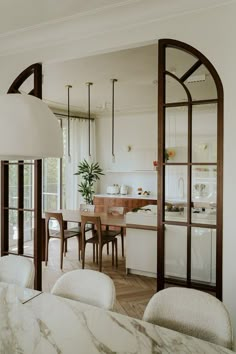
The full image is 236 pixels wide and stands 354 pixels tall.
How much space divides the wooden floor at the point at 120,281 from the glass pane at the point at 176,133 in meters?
1.67

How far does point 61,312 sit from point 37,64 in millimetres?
2533

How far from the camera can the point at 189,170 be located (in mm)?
2549

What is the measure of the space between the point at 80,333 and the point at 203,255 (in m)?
1.45

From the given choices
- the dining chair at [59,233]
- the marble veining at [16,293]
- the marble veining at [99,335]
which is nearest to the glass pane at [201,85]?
the marble veining at [99,335]

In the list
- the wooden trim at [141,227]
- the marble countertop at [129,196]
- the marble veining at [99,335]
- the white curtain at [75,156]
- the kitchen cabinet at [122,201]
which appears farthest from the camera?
the white curtain at [75,156]

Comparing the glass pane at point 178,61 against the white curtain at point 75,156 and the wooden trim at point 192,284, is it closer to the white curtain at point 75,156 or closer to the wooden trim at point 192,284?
the wooden trim at point 192,284

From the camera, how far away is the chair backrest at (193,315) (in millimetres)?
1468

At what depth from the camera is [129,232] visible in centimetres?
421

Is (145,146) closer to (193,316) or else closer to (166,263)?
(166,263)

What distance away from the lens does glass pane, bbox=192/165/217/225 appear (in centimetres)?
245

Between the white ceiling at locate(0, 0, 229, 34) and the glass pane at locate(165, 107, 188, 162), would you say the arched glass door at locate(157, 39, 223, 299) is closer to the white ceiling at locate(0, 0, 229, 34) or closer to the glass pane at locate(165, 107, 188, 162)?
the glass pane at locate(165, 107, 188, 162)

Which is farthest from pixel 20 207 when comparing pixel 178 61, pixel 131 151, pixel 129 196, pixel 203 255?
pixel 131 151

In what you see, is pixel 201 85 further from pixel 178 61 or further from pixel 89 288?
pixel 89 288

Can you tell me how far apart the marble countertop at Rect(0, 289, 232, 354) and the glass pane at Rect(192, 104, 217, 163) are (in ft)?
4.77
